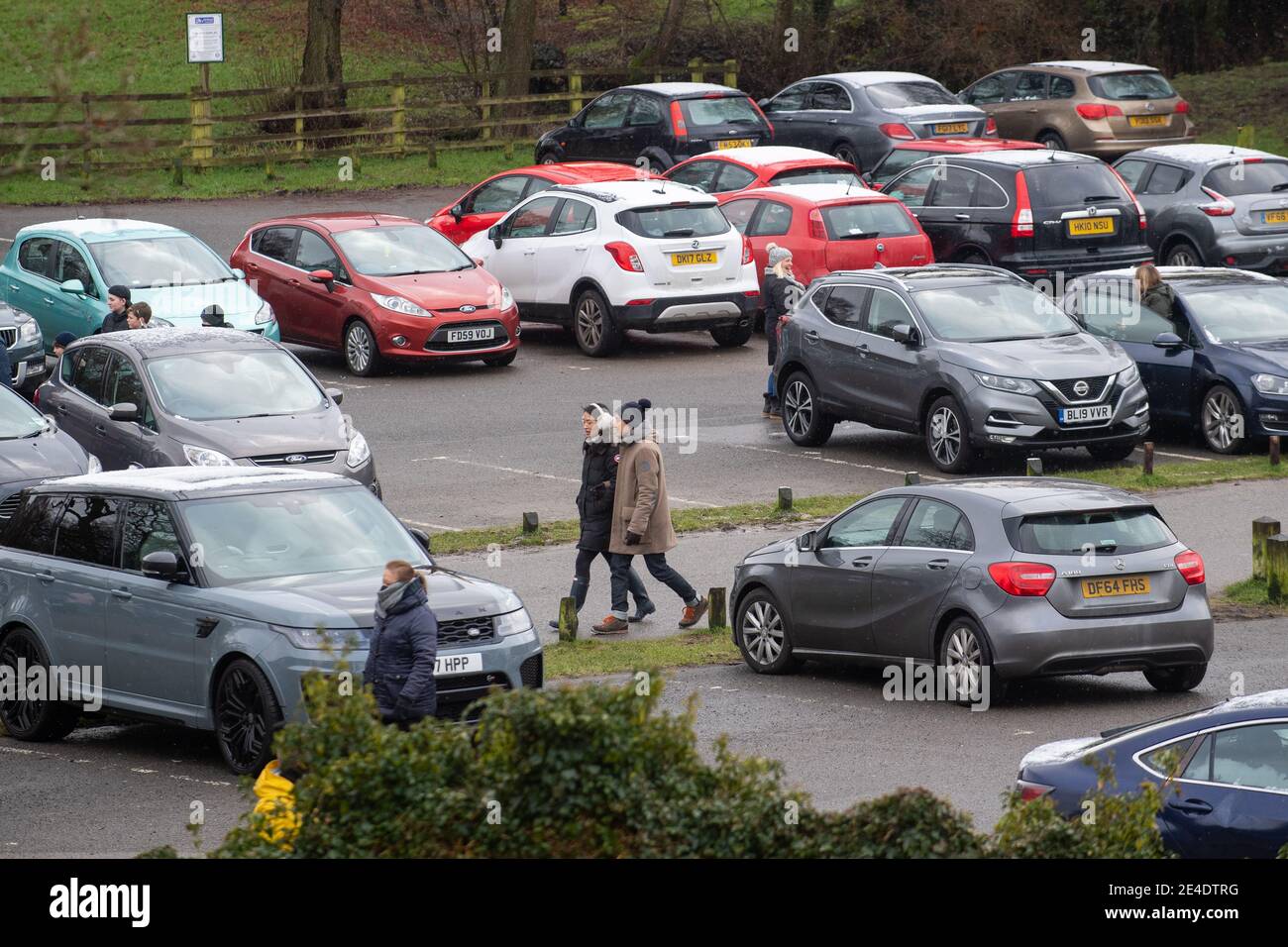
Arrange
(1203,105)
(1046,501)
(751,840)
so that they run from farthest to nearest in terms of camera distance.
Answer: (1203,105), (1046,501), (751,840)

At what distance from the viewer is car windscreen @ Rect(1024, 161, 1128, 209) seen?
2742 centimetres

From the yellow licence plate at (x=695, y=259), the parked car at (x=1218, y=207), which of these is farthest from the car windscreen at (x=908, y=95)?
the yellow licence plate at (x=695, y=259)

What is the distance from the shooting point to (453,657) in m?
11.5

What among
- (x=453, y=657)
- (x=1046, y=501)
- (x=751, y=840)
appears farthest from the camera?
(x=1046, y=501)

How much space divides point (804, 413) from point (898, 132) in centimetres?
1345

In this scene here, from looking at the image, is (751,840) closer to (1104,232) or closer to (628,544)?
(628,544)

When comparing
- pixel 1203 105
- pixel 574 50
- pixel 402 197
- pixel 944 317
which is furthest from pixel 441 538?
pixel 574 50

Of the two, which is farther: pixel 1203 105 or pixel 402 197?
pixel 1203 105

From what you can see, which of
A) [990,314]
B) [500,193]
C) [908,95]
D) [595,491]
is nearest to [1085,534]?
[595,491]

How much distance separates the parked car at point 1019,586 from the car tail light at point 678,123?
20.8 m

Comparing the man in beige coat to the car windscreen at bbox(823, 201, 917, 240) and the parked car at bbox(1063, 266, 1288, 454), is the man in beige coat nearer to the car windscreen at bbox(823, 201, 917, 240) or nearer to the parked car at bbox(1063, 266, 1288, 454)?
the parked car at bbox(1063, 266, 1288, 454)

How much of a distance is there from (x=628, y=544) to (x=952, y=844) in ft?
29.3

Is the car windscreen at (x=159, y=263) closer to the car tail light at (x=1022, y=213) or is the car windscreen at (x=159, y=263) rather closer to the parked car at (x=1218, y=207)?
the car tail light at (x=1022, y=213)
